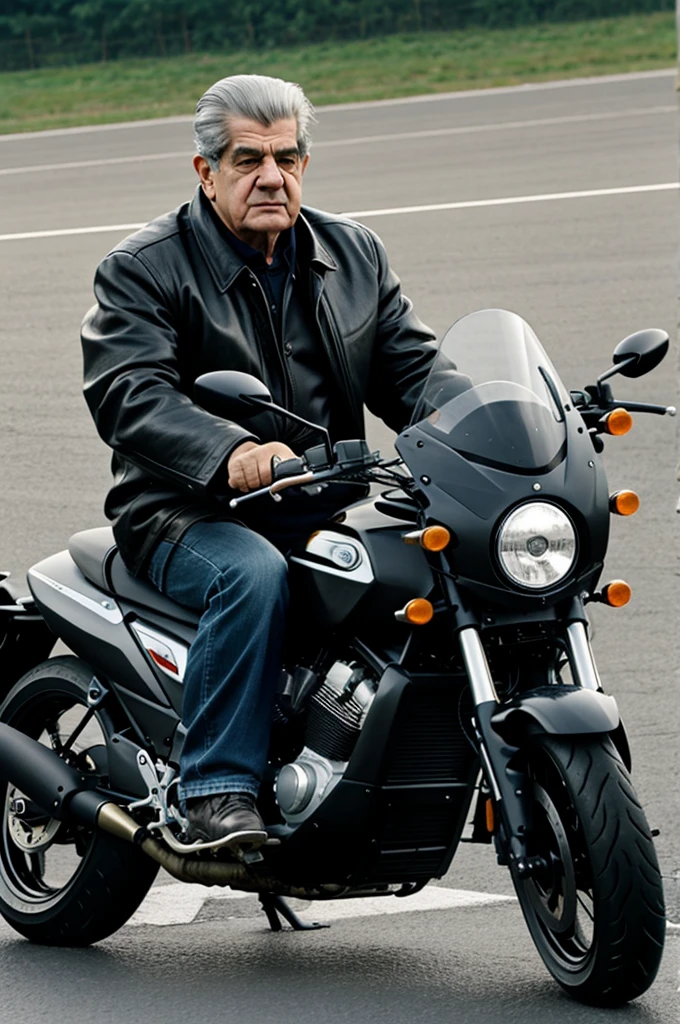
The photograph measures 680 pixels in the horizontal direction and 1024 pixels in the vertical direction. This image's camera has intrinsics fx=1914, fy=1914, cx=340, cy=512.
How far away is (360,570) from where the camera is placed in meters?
3.91

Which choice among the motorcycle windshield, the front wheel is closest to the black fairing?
the motorcycle windshield

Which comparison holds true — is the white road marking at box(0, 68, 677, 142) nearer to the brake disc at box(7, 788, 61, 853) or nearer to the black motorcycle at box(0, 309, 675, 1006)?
the brake disc at box(7, 788, 61, 853)

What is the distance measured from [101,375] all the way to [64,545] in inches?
161

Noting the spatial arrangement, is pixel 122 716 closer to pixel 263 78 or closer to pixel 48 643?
pixel 48 643

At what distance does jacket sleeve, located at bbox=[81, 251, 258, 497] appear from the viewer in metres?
4.10

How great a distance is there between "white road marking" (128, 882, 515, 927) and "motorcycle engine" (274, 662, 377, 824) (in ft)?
2.04

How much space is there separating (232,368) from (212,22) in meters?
31.4

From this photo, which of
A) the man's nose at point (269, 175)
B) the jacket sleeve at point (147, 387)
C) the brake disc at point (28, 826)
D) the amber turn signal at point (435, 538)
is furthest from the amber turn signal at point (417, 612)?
the brake disc at point (28, 826)

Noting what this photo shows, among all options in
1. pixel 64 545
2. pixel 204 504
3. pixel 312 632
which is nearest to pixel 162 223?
pixel 204 504

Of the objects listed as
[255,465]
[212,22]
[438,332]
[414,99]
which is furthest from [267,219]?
[212,22]

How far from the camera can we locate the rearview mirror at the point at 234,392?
373 cm

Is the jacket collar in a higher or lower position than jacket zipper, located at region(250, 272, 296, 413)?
higher

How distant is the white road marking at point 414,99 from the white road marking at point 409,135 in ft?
10.6

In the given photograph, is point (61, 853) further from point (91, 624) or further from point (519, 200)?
point (519, 200)
